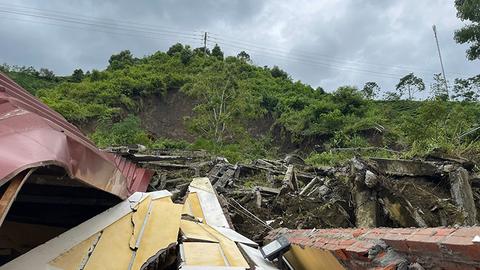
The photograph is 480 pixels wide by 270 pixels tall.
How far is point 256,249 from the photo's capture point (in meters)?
3.93

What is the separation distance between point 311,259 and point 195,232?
1.10 metres

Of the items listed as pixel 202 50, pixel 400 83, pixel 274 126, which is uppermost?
pixel 202 50

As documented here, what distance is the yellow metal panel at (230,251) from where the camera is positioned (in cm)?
299

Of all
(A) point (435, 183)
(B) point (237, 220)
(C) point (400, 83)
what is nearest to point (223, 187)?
(B) point (237, 220)

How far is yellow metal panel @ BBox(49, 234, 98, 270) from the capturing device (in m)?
2.64

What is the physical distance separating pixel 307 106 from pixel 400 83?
315 inches

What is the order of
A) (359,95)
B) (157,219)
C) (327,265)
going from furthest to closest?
(359,95) → (157,219) → (327,265)

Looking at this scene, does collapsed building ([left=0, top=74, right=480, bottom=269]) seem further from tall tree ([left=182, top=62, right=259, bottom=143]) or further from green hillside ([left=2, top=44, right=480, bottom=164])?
tall tree ([left=182, top=62, right=259, bottom=143])

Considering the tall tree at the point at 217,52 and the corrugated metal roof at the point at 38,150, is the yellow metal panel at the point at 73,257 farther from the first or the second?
the tall tree at the point at 217,52

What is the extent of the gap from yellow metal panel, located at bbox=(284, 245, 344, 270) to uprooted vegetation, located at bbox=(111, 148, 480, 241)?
4.56 feet

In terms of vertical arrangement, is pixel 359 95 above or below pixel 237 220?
above

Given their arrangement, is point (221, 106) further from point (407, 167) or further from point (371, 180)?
point (371, 180)

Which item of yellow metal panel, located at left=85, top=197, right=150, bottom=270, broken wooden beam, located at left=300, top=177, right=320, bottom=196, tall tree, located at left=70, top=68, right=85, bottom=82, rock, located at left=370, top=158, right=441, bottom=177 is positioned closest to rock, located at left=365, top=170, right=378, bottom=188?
rock, located at left=370, top=158, right=441, bottom=177

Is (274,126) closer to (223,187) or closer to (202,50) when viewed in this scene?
(202,50)
